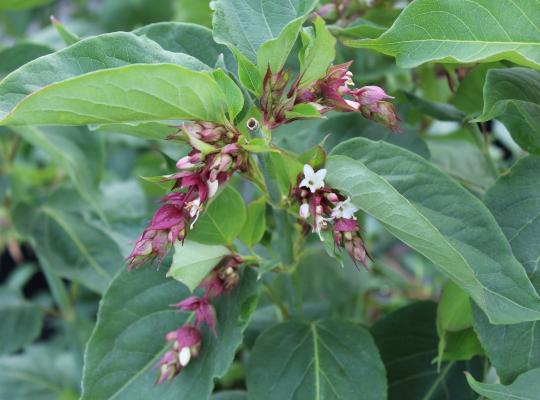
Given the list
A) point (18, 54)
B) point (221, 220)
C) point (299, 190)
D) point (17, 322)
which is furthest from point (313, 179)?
point (17, 322)

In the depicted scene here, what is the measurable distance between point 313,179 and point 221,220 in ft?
0.43

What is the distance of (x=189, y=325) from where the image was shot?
720mm

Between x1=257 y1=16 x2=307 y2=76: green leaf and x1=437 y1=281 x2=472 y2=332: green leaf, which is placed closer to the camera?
x1=257 y1=16 x2=307 y2=76: green leaf

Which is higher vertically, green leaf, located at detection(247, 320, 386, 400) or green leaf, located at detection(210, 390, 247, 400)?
green leaf, located at detection(247, 320, 386, 400)

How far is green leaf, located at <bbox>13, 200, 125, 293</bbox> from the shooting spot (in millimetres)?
1078

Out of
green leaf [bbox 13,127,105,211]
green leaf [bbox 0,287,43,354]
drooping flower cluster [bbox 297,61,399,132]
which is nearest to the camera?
drooping flower cluster [bbox 297,61,399,132]

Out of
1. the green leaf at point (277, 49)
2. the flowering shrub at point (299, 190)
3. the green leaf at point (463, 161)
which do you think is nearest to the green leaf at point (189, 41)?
the flowering shrub at point (299, 190)

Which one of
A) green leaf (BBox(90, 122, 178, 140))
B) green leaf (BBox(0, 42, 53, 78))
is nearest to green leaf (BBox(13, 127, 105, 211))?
green leaf (BBox(0, 42, 53, 78))

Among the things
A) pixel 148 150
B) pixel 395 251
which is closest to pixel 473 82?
pixel 148 150

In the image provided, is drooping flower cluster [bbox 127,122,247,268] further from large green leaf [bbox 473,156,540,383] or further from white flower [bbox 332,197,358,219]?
large green leaf [bbox 473,156,540,383]

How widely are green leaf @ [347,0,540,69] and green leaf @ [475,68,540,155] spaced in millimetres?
39

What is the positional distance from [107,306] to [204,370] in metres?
0.12

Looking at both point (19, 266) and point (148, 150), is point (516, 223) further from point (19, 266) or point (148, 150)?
point (19, 266)

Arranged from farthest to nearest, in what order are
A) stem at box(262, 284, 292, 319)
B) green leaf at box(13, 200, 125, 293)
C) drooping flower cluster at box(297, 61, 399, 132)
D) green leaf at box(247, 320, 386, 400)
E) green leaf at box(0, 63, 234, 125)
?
green leaf at box(13, 200, 125, 293), stem at box(262, 284, 292, 319), green leaf at box(247, 320, 386, 400), drooping flower cluster at box(297, 61, 399, 132), green leaf at box(0, 63, 234, 125)
